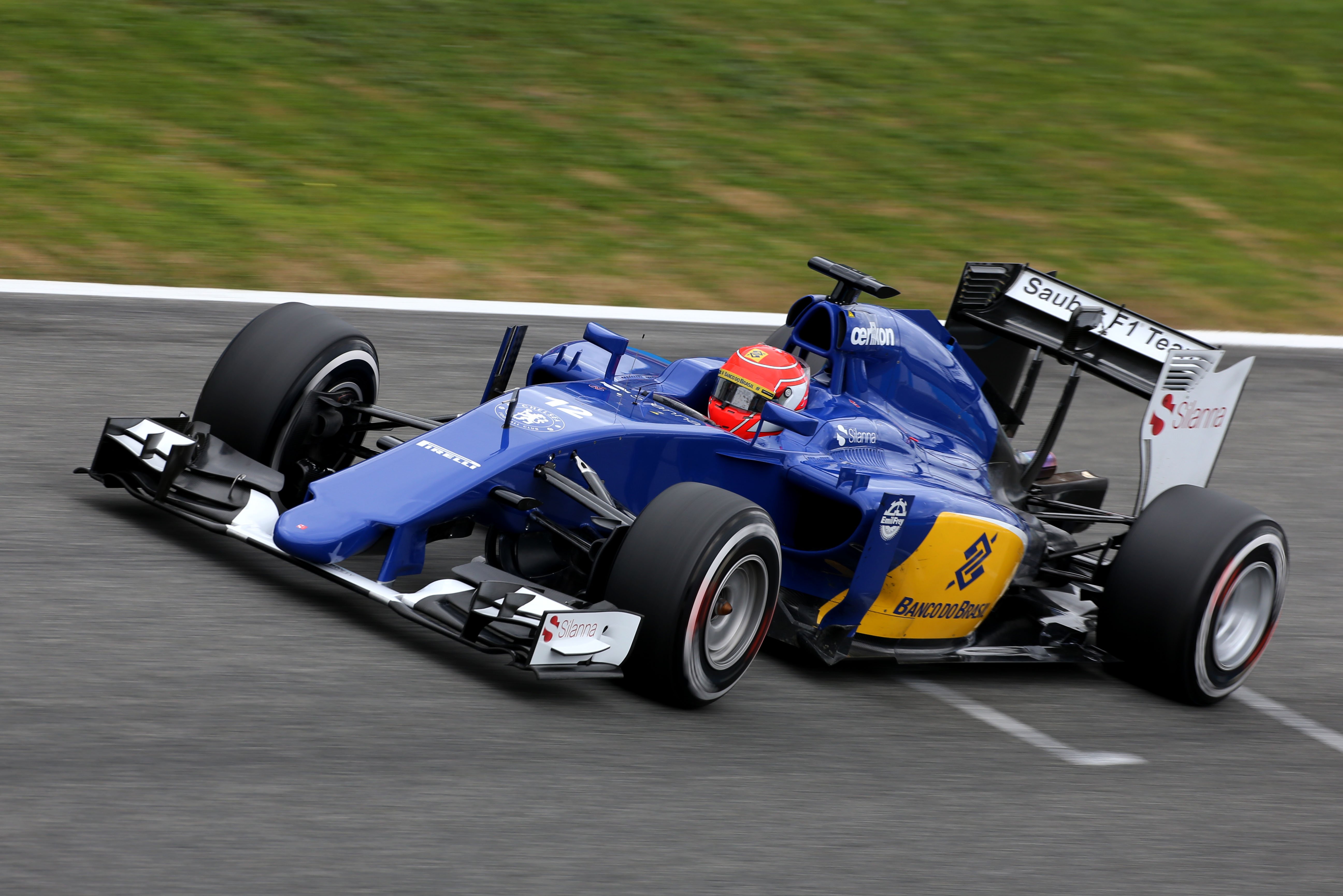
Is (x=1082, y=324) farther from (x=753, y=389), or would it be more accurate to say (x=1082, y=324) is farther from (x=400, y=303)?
(x=400, y=303)

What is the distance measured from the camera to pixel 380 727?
4.52 meters

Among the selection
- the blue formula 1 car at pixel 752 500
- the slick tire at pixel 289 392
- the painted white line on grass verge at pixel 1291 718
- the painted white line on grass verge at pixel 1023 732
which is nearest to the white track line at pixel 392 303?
the slick tire at pixel 289 392

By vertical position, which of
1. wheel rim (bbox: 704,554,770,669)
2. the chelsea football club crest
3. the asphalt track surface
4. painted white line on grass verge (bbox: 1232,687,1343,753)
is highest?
the chelsea football club crest

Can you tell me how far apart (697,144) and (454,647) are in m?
9.41

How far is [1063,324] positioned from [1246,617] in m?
1.56

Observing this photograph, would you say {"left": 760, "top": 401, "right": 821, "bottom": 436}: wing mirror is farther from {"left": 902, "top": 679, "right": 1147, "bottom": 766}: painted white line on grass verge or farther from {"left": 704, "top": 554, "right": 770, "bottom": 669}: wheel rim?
{"left": 902, "top": 679, "right": 1147, "bottom": 766}: painted white line on grass verge

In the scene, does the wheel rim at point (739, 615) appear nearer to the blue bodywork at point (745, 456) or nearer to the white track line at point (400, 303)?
the blue bodywork at point (745, 456)

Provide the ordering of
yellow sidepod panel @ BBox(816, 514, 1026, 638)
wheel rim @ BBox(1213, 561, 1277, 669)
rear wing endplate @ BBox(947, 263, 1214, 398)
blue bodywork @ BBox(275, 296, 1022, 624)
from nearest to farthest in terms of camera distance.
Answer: blue bodywork @ BBox(275, 296, 1022, 624) < yellow sidepod panel @ BBox(816, 514, 1026, 638) < wheel rim @ BBox(1213, 561, 1277, 669) < rear wing endplate @ BBox(947, 263, 1214, 398)

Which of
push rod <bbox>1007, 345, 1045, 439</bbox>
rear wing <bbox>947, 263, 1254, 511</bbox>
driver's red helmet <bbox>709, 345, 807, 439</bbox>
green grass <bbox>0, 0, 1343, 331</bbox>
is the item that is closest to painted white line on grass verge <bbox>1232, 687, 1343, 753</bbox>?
rear wing <bbox>947, 263, 1254, 511</bbox>

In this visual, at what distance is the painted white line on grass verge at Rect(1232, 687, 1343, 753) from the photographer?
5.77m

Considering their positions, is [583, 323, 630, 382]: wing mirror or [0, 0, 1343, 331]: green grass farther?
[0, 0, 1343, 331]: green grass

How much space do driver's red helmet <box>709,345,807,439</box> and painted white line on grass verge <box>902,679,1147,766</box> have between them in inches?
44.6

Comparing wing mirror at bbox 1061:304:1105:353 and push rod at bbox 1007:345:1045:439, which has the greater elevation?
wing mirror at bbox 1061:304:1105:353

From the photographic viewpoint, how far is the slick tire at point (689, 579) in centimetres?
477
